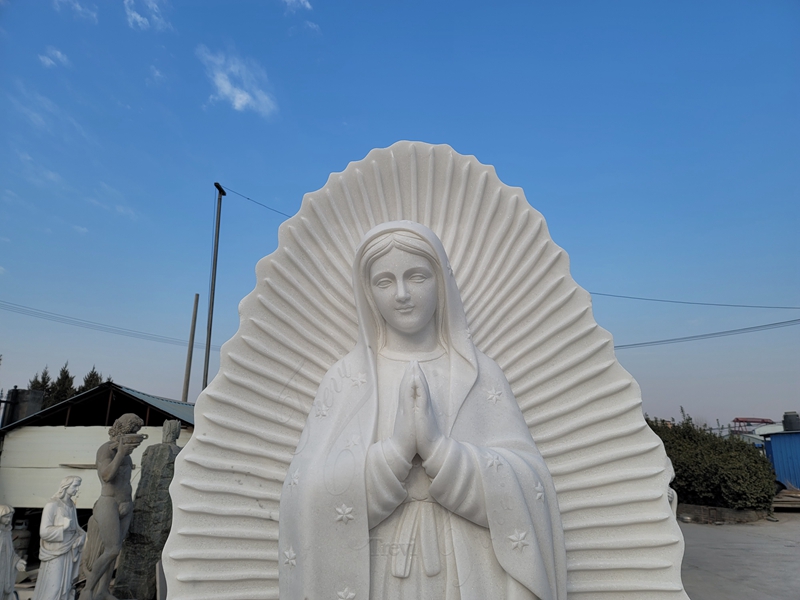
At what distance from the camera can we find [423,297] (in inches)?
113

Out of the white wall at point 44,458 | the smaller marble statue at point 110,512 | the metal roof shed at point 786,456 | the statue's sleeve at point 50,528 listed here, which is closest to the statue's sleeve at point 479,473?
the smaller marble statue at point 110,512

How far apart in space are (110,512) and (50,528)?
0.78 m

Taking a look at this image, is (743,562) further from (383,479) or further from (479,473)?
(383,479)

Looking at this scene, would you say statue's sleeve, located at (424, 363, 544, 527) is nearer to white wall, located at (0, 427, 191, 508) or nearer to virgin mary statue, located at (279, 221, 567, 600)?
virgin mary statue, located at (279, 221, 567, 600)

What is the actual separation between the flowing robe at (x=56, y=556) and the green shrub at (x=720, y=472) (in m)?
18.2

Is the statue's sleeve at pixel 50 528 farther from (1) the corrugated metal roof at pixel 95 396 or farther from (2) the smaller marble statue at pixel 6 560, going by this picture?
(1) the corrugated metal roof at pixel 95 396

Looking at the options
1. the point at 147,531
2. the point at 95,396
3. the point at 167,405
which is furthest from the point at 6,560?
the point at 95,396

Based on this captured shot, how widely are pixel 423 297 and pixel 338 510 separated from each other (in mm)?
1203

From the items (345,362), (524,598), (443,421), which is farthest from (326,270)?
(524,598)

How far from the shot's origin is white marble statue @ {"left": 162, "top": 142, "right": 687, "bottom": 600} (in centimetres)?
235

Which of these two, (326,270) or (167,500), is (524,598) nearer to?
(326,270)

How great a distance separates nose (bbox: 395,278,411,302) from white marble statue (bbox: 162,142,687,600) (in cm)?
2

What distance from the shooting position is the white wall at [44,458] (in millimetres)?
14914

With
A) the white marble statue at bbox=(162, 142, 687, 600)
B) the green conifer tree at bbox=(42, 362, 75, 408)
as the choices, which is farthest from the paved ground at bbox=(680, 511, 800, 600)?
the green conifer tree at bbox=(42, 362, 75, 408)
